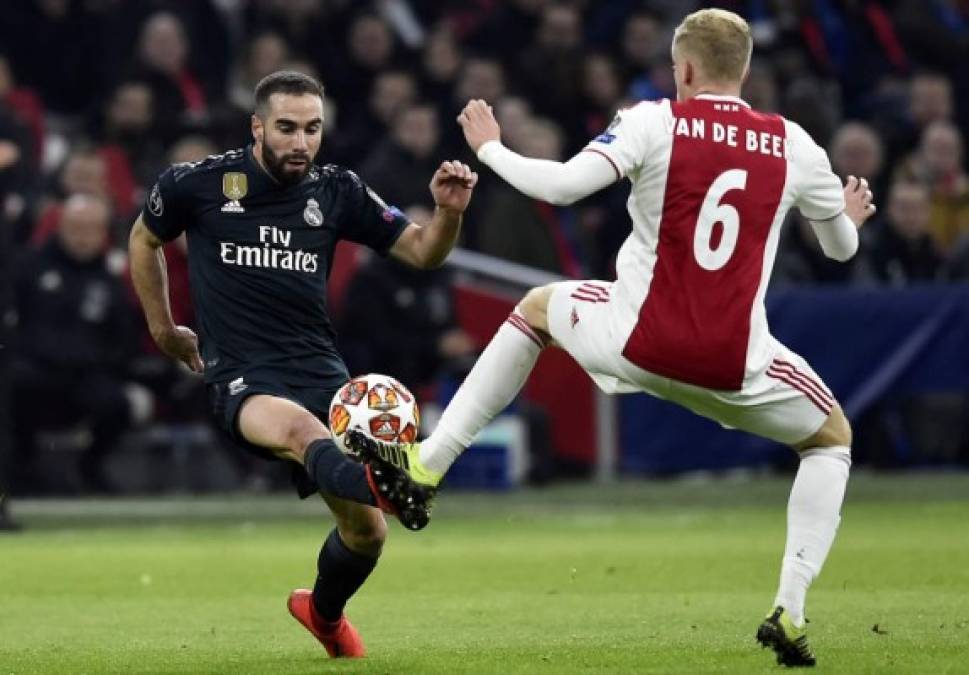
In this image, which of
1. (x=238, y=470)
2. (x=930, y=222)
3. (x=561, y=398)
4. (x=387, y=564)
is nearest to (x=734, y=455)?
(x=561, y=398)

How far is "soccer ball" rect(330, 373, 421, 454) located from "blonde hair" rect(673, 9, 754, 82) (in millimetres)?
1515

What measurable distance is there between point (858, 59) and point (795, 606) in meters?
14.1

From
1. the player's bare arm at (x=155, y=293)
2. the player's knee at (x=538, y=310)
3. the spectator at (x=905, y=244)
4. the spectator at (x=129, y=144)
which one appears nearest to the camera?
the player's knee at (x=538, y=310)

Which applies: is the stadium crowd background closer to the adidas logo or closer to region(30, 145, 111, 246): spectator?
region(30, 145, 111, 246): spectator

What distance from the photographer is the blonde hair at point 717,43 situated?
25.5ft

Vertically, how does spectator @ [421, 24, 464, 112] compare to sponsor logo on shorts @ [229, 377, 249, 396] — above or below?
above

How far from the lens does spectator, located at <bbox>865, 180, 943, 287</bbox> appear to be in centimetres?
1875

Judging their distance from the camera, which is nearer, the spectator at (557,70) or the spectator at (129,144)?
the spectator at (129,144)

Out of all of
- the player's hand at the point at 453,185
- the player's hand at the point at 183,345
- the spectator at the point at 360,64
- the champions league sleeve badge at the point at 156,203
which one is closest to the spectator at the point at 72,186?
the spectator at the point at 360,64

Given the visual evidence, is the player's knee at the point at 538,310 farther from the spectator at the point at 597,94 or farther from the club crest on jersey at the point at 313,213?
the spectator at the point at 597,94

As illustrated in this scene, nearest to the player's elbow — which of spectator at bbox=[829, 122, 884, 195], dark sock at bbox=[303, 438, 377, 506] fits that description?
dark sock at bbox=[303, 438, 377, 506]

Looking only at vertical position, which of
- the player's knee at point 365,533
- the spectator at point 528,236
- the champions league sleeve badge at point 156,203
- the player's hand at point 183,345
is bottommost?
the player's knee at point 365,533

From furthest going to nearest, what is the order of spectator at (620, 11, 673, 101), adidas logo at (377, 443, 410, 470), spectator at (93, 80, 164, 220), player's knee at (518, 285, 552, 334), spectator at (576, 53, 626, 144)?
spectator at (620, 11, 673, 101), spectator at (576, 53, 626, 144), spectator at (93, 80, 164, 220), player's knee at (518, 285, 552, 334), adidas logo at (377, 443, 410, 470)

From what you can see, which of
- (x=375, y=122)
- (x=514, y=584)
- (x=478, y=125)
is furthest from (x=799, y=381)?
(x=375, y=122)
